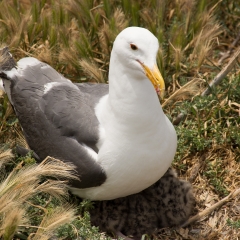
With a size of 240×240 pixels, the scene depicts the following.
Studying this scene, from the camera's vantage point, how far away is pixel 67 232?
14.9ft

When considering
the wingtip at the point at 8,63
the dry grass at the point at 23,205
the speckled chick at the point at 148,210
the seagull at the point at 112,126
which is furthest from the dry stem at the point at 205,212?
the wingtip at the point at 8,63

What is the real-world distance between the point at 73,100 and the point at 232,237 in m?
1.71

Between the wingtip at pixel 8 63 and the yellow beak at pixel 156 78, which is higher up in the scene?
the yellow beak at pixel 156 78

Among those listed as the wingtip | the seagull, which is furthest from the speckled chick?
the wingtip

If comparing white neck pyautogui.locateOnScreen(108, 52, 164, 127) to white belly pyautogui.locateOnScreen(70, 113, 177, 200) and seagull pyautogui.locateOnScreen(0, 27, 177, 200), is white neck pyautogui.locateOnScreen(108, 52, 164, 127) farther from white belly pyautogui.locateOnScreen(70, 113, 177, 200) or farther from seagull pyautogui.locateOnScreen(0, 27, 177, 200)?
white belly pyautogui.locateOnScreen(70, 113, 177, 200)

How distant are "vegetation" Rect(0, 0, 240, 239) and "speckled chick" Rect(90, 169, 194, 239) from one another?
129 mm

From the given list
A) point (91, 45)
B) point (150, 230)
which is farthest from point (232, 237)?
point (91, 45)

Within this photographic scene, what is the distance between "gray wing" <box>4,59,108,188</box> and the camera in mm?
4887

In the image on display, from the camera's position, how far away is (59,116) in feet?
16.4

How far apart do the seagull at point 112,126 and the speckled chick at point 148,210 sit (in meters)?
0.25

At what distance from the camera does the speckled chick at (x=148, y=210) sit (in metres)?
5.29

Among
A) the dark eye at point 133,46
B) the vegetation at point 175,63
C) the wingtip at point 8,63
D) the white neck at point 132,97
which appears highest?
the dark eye at point 133,46

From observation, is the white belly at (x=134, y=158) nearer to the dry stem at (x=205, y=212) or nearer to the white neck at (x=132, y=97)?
the white neck at (x=132, y=97)

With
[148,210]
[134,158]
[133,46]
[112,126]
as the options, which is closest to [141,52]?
[133,46]
